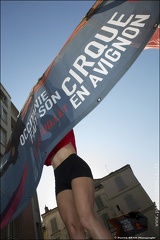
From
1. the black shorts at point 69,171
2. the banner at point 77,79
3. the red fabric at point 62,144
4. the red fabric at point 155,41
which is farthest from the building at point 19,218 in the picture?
the red fabric at point 155,41

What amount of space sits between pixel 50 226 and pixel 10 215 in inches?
1284

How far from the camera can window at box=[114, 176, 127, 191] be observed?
96.5ft

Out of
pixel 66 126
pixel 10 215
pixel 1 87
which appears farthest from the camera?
pixel 1 87

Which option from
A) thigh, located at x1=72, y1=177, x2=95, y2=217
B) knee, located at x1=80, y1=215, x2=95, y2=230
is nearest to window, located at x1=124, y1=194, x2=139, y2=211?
thigh, located at x1=72, y1=177, x2=95, y2=217

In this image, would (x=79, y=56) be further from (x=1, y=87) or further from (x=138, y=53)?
(x=1, y=87)

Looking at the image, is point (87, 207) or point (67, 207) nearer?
point (87, 207)

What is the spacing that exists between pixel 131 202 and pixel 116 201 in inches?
83.9

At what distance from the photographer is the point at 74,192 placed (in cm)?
176

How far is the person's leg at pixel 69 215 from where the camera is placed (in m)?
1.74

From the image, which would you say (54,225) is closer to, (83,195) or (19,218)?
(19,218)

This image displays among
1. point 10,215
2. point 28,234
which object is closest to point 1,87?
point 28,234

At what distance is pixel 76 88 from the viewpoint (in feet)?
6.93

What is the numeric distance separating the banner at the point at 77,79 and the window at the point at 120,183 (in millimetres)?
28960

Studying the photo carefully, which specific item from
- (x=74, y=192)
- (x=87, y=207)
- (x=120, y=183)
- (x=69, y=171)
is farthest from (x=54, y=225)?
(x=87, y=207)
